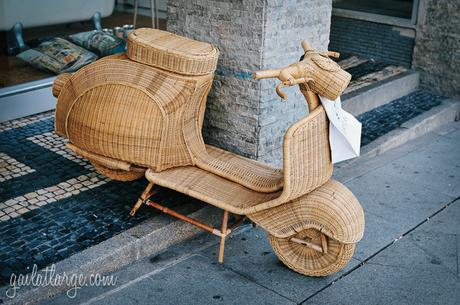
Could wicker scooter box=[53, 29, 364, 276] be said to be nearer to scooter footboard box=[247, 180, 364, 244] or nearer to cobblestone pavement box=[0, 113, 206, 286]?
scooter footboard box=[247, 180, 364, 244]

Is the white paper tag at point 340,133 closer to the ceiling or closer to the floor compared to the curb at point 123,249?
closer to the ceiling

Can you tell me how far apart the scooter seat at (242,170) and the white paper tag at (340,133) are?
0.42 metres

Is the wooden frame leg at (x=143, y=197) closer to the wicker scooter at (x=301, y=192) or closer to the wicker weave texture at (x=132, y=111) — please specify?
the wicker scooter at (x=301, y=192)

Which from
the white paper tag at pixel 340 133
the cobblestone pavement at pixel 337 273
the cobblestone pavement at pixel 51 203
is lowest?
the cobblestone pavement at pixel 337 273

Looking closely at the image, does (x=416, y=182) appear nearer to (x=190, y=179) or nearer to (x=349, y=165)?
(x=349, y=165)

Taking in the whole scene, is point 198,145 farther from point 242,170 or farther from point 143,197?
point 143,197

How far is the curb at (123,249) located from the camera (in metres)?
3.79

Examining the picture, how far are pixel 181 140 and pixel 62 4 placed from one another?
285 cm

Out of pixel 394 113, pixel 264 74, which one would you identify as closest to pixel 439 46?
pixel 394 113

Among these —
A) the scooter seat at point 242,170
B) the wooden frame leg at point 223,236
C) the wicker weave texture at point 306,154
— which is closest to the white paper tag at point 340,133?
the wicker weave texture at point 306,154

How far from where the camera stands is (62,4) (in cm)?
657

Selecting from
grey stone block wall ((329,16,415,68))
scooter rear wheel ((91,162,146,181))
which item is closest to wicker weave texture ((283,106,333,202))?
scooter rear wheel ((91,162,146,181))

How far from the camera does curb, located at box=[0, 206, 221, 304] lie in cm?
379

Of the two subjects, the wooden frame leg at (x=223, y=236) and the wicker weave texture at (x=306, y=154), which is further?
the wooden frame leg at (x=223, y=236)
